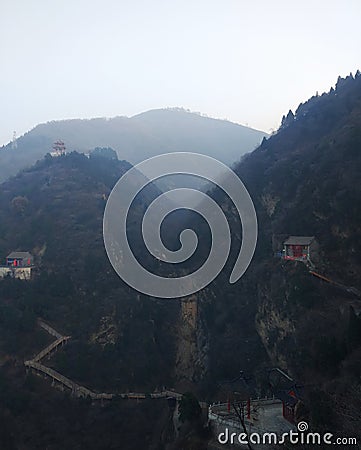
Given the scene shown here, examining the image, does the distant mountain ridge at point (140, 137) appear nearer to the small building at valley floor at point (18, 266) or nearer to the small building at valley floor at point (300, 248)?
the small building at valley floor at point (18, 266)

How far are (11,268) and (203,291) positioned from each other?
519 inches

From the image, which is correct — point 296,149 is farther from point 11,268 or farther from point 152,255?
point 11,268

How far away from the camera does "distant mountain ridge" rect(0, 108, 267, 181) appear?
8331 cm

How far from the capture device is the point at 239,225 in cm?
3406

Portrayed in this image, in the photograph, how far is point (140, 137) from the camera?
4195 inches

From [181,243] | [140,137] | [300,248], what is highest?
[140,137]

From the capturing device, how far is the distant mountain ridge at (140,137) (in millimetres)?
83312
